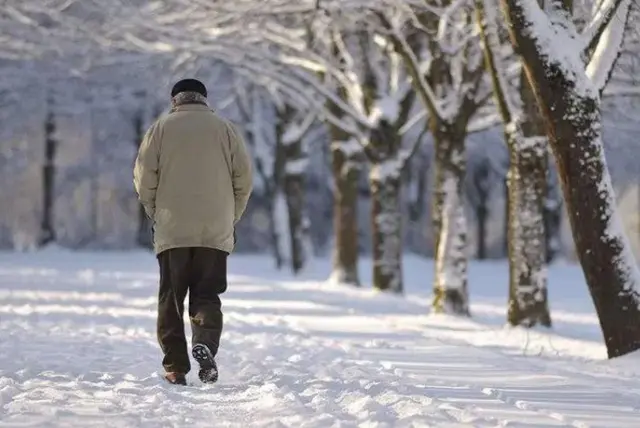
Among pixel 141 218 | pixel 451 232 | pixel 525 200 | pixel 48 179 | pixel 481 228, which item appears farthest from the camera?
pixel 481 228

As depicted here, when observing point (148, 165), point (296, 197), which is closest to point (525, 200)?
point (148, 165)

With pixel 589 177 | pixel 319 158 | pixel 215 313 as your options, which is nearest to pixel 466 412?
pixel 215 313

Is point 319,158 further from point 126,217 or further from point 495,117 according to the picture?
point 495,117

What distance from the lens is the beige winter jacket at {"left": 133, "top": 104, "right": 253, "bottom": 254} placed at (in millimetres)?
6691

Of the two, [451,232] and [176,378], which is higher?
[451,232]

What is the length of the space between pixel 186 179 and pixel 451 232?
741 cm

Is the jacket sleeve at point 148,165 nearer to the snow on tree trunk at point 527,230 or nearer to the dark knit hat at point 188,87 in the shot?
the dark knit hat at point 188,87

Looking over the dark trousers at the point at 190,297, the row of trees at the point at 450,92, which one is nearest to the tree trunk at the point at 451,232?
the row of trees at the point at 450,92

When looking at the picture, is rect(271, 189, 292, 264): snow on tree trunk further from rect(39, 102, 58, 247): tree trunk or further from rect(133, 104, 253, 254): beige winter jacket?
rect(133, 104, 253, 254): beige winter jacket

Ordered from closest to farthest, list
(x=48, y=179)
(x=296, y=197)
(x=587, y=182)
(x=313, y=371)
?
(x=313, y=371)
(x=587, y=182)
(x=296, y=197)
(x=48, y=179)

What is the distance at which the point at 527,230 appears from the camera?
464 inches

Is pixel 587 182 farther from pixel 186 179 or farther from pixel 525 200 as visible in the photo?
pixel 525 200

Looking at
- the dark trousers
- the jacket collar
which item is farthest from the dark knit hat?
the dark trousers

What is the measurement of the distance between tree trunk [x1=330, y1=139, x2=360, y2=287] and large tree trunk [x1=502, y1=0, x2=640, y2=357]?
12.0m
